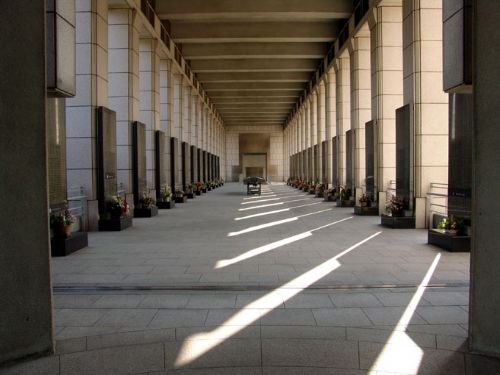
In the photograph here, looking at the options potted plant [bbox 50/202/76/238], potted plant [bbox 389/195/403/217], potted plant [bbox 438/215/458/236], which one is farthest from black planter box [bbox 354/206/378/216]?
potted plant [bbox 50/202/76/238]

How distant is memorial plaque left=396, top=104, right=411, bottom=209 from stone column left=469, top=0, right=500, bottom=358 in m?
9.14

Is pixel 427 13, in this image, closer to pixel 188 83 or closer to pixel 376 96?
pixel 376 96

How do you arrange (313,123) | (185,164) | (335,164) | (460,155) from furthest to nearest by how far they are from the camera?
(313,123)
(185,164)
(335,164)
(460,155)

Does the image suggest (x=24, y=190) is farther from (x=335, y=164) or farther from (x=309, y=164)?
(x=309, y=164)

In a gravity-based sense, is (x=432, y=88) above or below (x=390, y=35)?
below

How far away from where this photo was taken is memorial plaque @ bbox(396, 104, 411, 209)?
13047 mm

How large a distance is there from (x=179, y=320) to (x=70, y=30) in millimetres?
3611

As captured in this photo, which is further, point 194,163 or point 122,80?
point 194,163

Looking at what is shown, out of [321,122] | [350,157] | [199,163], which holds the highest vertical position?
A: [321,122]

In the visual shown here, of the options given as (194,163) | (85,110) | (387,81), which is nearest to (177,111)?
(194,163)

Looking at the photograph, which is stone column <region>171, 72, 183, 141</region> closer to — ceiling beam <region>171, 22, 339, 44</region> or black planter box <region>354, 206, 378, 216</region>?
ceiling beam <region>171, 22, 339, 44</region>

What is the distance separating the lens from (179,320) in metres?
5.09

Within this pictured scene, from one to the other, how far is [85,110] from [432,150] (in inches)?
384

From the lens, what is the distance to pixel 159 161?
2002 centimetres
